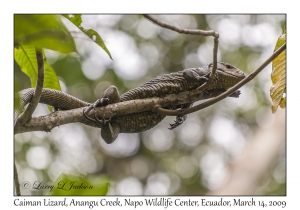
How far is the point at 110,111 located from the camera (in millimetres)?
3584

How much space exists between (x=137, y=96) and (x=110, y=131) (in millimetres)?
448

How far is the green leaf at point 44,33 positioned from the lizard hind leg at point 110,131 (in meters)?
2.17

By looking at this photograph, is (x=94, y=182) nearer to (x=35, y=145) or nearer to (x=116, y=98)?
(x=116, y=98)

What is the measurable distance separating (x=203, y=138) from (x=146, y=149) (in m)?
1.91

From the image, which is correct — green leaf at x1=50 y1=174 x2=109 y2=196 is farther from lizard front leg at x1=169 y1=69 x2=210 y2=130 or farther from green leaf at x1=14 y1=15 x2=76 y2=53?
lizard front leg at x1=169 y1=69 x2=210 y2=130

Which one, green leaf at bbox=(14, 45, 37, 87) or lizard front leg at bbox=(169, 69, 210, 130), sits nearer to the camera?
green leaf at bbox=(14, 45, 37, 87)

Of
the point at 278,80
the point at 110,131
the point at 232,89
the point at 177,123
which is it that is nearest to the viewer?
the point at 232,89

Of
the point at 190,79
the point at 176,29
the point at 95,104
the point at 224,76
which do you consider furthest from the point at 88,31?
the point at 224,76

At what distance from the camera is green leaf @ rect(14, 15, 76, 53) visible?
1304mm

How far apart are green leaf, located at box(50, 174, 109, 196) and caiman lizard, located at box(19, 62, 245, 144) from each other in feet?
4.96

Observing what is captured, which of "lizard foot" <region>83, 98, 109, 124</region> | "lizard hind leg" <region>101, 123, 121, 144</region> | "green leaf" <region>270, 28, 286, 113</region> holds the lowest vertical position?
"lizard hind leg" <region>101, 123, 121, 144</region>

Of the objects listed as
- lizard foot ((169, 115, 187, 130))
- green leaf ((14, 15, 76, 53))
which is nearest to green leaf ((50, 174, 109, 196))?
green leaf ((14, 15, 76, 53))

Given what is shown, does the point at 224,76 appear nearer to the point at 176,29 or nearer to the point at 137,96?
the point at 137,96

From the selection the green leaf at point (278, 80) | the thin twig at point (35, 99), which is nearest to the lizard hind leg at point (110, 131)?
the thin twig at point (35, 99)
